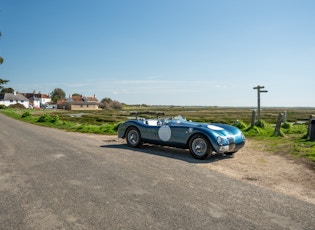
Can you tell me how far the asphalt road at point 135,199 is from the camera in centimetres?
339

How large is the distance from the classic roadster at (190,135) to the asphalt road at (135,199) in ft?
2.90

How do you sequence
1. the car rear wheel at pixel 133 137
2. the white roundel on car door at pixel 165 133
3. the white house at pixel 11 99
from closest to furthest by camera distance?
the white roundel on car door at pixel 165 133 < the car rear wheel at pixel 133 137 < the white house at pixel 11 99

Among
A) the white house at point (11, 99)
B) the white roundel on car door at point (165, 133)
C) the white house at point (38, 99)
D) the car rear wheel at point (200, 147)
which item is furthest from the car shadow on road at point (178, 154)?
the white house at point (38, 99)

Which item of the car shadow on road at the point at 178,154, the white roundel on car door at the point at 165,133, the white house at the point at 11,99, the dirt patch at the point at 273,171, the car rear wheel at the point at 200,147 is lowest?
the dirt patch at the point at 273,171

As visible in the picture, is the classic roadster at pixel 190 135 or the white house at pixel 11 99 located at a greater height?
the white house at pixel 11 99

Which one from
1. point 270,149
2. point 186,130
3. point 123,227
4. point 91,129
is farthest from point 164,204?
point 91,129

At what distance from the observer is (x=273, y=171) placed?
6.46 meters

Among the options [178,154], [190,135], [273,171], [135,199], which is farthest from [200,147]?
[135,199]

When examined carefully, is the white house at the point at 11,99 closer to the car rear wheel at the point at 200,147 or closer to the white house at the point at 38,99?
the white house at the point at 38,99

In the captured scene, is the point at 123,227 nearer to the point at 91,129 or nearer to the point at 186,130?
the point at 186,130

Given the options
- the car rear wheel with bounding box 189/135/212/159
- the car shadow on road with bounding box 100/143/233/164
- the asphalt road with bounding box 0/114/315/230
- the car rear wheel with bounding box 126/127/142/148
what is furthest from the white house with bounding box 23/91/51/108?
the asphalt road with bounding box 0/114/315/230

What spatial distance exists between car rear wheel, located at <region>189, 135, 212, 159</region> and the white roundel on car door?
0.91 m

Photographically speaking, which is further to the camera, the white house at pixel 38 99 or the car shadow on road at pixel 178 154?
the white house at pixel 38 99

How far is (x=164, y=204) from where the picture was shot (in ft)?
13.1
